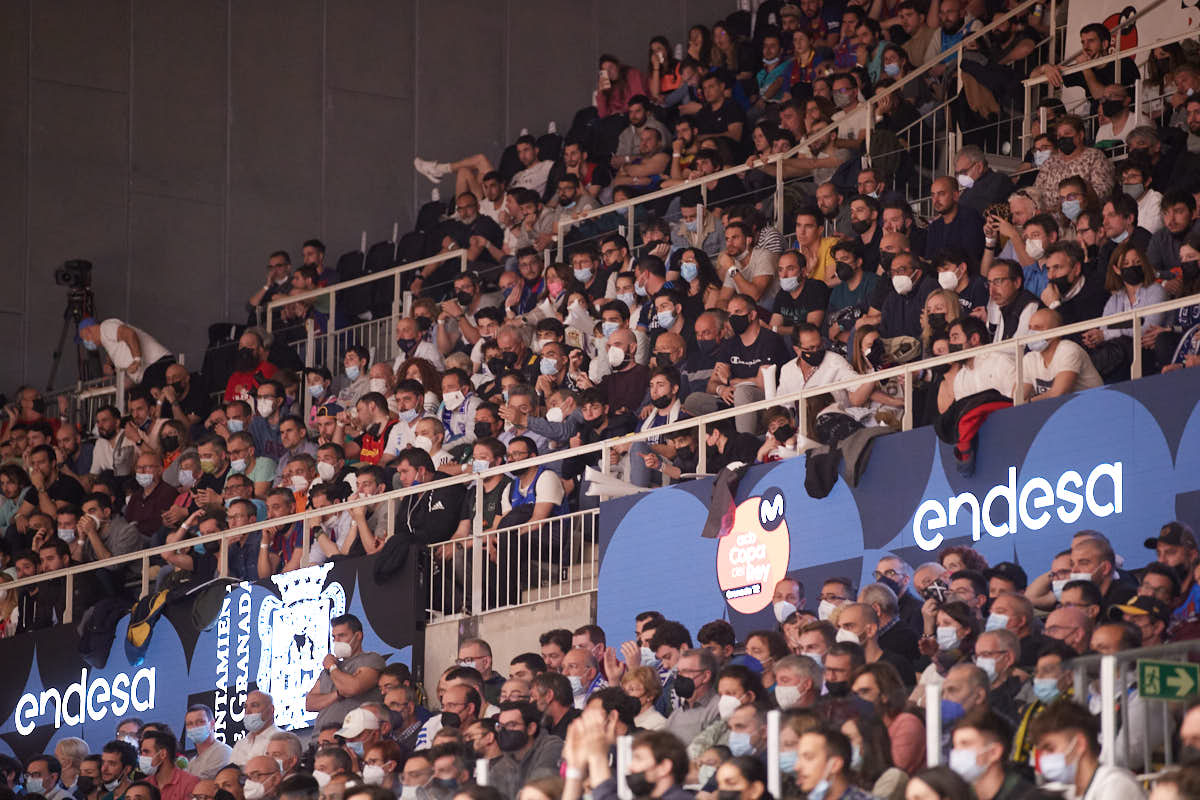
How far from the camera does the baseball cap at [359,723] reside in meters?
11.9

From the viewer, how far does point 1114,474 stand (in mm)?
10211

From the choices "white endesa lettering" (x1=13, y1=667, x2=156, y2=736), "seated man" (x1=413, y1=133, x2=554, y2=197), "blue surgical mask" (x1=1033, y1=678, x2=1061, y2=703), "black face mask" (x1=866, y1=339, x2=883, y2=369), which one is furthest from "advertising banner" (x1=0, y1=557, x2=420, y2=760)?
"seated man" (x1=413, y1=133, x2=554, y2=197)

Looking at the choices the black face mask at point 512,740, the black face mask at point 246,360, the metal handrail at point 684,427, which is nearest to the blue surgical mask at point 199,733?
the metal handrail at point 684,427

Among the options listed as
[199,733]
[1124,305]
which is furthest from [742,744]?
[199,733]

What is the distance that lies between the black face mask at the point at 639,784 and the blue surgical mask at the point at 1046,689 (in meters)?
1.61

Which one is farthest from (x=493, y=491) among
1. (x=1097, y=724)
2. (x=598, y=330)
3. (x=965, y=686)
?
(x=1097, y=724)

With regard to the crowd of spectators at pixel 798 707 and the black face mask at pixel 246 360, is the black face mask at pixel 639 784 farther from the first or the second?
the black face mask at pixel 246 360

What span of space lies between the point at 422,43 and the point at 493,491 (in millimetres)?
10771

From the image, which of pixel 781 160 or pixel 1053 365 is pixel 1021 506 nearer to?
pixel 1053 365

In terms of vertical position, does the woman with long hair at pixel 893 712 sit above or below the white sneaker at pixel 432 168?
below

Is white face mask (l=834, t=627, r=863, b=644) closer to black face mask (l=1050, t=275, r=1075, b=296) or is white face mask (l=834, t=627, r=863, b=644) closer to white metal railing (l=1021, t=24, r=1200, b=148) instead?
black face mask (l=1050, t=275, r=1075, b=296)

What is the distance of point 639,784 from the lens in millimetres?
8125

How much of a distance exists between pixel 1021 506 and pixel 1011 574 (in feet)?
2.29

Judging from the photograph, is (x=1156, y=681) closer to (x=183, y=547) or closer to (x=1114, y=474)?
(x=1114, y=474)
